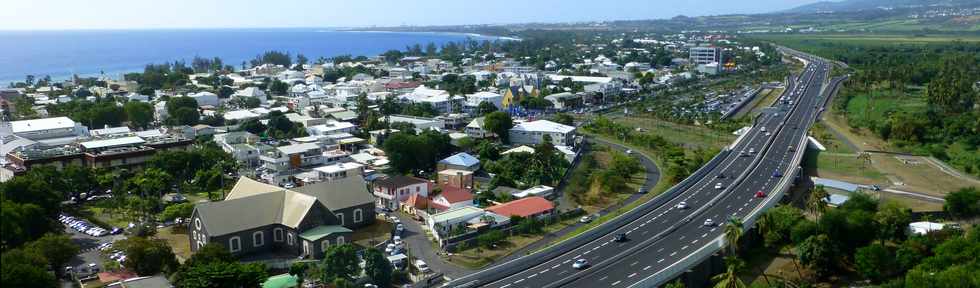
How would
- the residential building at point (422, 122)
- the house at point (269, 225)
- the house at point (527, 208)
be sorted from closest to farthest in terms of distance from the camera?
the house at point (269, 225) < the house at point (527, 208) < the residential building at point (422, 122)

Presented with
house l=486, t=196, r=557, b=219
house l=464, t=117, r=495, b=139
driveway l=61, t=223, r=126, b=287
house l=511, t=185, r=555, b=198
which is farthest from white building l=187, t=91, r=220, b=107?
house l=486, t=196, r=557, b=219

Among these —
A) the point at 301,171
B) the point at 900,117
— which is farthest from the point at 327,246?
the point at 900,117

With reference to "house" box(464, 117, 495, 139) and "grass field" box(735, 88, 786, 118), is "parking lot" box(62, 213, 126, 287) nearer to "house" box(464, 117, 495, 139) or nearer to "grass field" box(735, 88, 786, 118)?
"house" box(464, 117, 495, 139)

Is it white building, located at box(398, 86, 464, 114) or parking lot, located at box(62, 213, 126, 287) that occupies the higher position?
white building, located at box(398, 86, 464, 114)

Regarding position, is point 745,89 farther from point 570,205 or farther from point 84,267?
point 84,267

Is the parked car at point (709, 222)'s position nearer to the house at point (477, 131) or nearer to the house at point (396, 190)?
the house at point (396, 190)

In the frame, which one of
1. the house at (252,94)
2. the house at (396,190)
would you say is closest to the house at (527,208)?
the house at (396,190)

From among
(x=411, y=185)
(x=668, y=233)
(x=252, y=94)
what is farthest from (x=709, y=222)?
(x=252, y=94)
